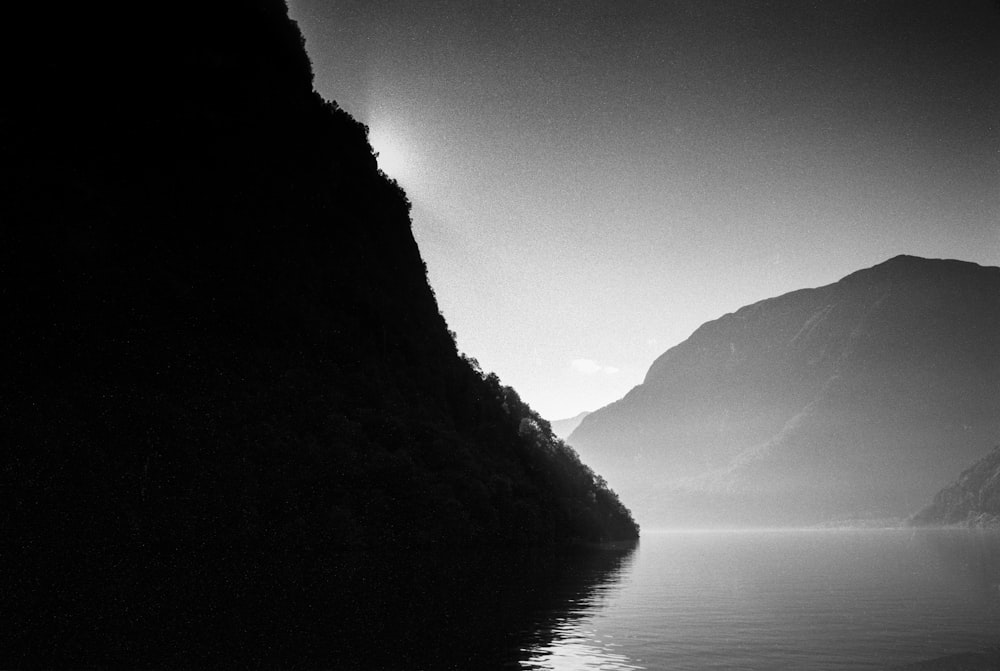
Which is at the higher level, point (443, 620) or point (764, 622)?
point (764, 622)

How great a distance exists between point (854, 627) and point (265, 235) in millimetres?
94384

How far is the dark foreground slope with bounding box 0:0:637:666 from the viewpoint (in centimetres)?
6100

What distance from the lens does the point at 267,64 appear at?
12194cm

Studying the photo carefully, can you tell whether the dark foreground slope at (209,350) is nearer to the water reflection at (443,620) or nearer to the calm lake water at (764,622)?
the water reflection at (443,620)

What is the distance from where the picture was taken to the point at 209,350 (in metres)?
84.3

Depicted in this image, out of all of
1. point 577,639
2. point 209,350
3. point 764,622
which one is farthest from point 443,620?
point 209,350

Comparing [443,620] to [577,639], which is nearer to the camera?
[577,639]

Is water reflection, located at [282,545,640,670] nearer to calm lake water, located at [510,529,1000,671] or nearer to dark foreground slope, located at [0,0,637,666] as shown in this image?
→ calm lake water, located at [510,529,1000,671]

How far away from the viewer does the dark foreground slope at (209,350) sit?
61000 millimetres

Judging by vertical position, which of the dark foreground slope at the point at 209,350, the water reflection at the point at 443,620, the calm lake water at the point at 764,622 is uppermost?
the dark foreground slope at the point at 209,350

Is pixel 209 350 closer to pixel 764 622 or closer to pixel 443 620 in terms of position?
pixel 443 620

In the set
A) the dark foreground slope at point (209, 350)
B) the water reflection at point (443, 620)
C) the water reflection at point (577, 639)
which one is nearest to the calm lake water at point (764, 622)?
the water reflection at point (577, 639)

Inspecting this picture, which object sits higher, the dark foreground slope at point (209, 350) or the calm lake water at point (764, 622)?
the dark foreground slope at point (209, 350)

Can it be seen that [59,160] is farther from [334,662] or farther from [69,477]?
[334,662]
